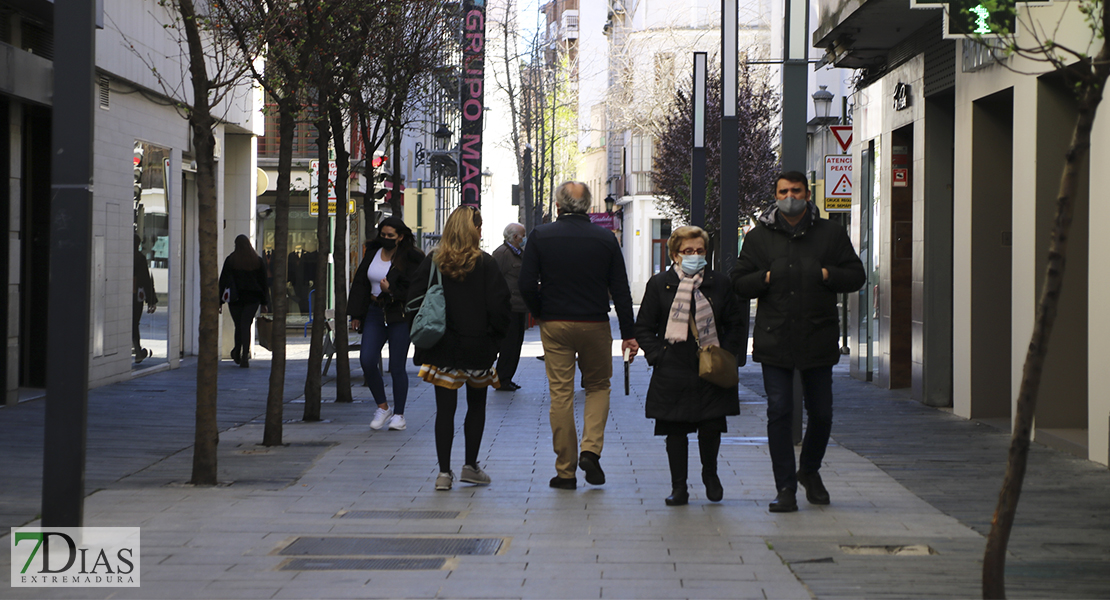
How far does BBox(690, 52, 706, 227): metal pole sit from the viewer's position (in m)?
16.3

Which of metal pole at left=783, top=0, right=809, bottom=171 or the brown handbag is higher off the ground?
metal pole at left=783, top=0, right=809, bottom=171

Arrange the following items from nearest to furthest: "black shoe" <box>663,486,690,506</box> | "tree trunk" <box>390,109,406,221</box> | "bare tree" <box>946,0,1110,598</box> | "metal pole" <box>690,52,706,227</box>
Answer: "bare tree" <box>946,0,1110,598</box> < "black shoe" <box>663,486,690,506</box> < "tree trunk" <box>390,109,406,221</box> < "metal pole" <box>690,52,706,227</box>

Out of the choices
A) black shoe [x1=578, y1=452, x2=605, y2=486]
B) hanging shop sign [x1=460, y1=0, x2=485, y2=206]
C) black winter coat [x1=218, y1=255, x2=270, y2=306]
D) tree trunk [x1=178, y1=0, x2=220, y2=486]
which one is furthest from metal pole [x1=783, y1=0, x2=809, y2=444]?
hanging shop sign [x1=460, y1=0, x2=485, y2=206]

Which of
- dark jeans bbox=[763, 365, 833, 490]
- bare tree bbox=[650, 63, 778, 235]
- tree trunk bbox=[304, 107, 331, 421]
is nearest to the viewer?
dark jeans bbox=[763, 365, 833, 490]

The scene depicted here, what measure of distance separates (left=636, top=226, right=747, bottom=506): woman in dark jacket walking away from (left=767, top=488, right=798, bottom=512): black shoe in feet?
1.36

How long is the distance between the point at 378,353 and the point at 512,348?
331cm

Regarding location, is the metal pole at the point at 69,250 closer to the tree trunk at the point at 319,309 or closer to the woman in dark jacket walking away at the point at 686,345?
the woman in dark jacket walking away at the point at 686,345

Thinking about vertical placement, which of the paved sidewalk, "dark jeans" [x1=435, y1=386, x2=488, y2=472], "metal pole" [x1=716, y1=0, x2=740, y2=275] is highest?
"metal pole" [x1=716, y1=0, x2=740, y2=275]

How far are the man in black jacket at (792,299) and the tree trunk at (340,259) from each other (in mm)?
6574

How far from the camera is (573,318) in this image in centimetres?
820

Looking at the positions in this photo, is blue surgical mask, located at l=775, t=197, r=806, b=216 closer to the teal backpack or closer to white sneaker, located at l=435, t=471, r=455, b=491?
the teal backpack

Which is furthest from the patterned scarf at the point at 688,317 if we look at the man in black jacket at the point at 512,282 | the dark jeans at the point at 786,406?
the man in black jacket at the point at 512,282

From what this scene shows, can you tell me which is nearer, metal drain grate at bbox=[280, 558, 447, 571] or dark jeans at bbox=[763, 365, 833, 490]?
metal drain grate at bbox=[280, 558, 447, 571]

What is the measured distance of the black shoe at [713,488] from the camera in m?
7.61
